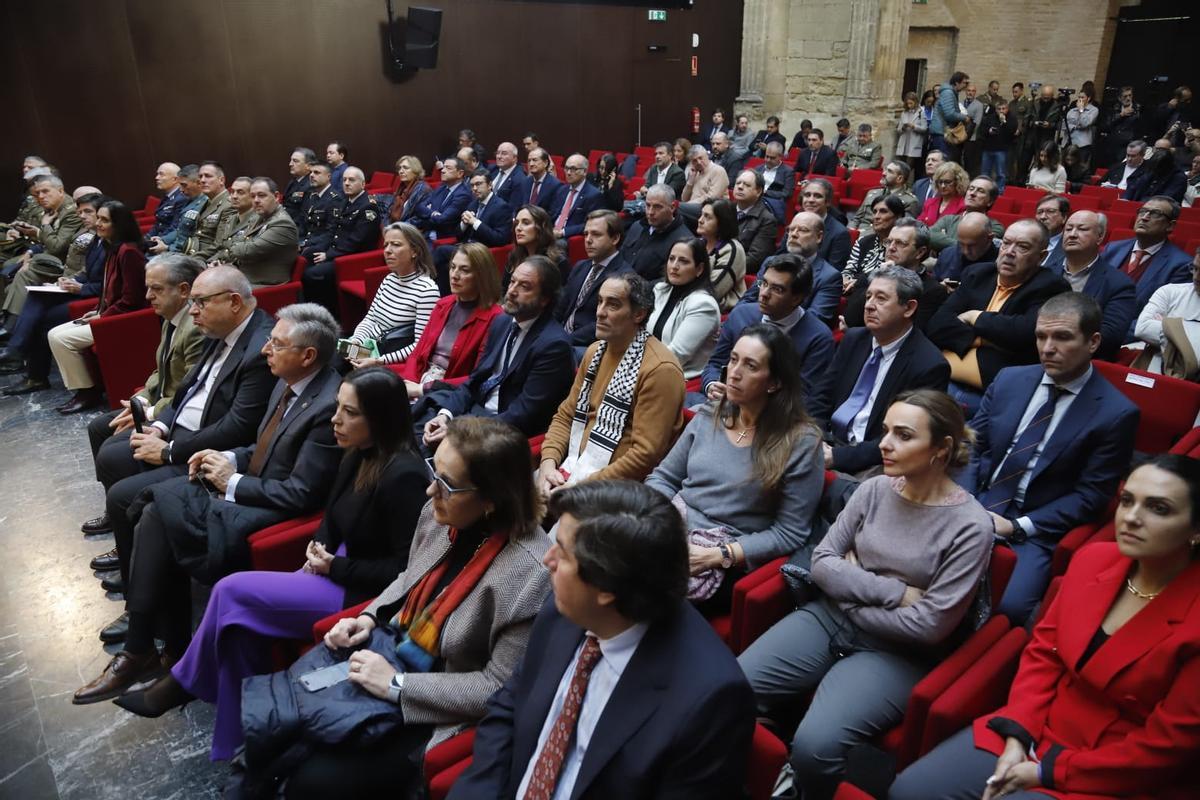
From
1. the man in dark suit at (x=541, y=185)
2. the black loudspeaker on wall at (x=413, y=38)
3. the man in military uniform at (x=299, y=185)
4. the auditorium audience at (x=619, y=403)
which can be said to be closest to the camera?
the auditorium audience at (x=619, y=403)

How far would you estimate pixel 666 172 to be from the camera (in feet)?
26.7

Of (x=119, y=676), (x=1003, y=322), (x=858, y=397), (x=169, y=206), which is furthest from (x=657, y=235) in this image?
(x=169, y=206)

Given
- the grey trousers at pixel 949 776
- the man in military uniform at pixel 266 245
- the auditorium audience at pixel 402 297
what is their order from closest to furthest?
1. the grey trousers at pixel 949 776
2. the auditorium audience at pixel 402 297
3. the man in military uniform at pixel 266 245

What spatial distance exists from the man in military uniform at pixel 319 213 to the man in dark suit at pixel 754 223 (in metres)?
3.15

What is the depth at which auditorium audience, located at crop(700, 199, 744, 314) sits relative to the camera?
4.48 meters

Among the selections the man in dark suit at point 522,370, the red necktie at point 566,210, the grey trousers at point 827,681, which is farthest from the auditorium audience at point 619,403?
the red necktie at point 566,210

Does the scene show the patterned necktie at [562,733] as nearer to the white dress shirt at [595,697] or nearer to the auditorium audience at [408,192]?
the white dress shirt at [595,697]

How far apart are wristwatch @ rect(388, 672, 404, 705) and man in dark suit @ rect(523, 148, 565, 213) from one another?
18.6 feet

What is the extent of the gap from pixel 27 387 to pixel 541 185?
4.19 m

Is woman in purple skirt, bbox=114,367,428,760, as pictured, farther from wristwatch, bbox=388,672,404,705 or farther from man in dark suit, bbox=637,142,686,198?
man in dark suit, bbox=637,142,686,198

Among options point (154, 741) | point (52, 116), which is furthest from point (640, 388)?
point (52, 116)

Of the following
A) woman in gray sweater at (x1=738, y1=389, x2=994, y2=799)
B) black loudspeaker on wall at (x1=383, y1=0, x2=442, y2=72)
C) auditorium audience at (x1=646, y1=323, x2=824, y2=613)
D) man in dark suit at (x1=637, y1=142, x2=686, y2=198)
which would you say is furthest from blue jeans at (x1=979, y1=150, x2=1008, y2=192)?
woman in gray sweater at (x1=738, y1=389, x2=994, y2=799)

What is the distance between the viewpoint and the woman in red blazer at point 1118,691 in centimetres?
→ 157

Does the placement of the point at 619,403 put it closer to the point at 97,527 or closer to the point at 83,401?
the point at 97,527
